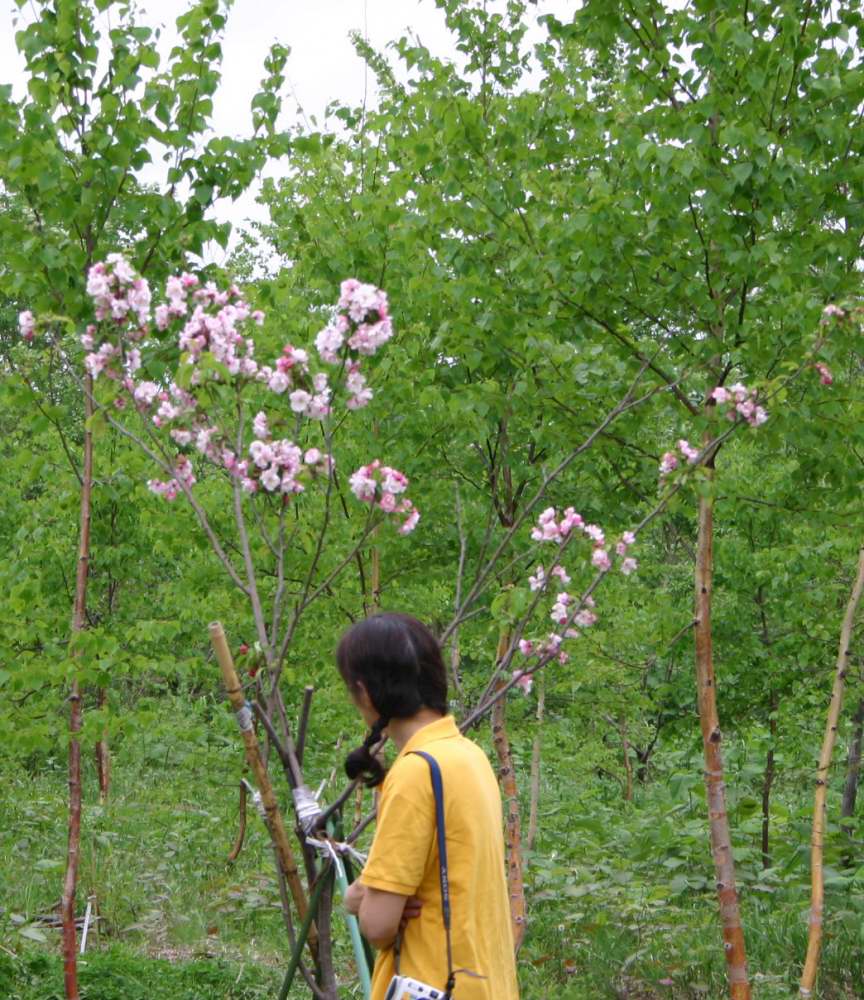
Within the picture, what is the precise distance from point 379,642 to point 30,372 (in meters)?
2.24

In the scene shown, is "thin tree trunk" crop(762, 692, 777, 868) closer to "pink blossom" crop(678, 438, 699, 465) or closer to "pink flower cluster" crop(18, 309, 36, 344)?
"pink blossom" crop(678, 438, 699, 465)

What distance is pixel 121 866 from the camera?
8.62 m

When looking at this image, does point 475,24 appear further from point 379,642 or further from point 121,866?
point 121,866

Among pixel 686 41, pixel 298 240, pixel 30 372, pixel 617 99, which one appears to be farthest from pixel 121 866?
pixel 686 41

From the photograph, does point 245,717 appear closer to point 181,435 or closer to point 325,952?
point 325,952

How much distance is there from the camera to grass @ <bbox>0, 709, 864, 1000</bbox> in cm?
573

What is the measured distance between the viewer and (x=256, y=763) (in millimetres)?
2480

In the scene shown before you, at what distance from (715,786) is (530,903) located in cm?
362

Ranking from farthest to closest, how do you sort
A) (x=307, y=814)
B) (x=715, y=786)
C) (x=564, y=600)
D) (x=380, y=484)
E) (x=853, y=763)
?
(x=853, y=763)
(x=715, y=786)
(x=564, y=600)
(x=380, y=484)
(x=307, y=814)

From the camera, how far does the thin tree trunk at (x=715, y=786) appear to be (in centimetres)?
427

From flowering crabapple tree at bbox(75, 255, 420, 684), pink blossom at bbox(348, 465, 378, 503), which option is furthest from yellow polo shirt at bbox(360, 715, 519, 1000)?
pink blossom at bbox(348, 465, 378, 503)

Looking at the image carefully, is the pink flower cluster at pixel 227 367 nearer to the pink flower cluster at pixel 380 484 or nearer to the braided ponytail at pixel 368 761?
the pink flower cluster at pixel 380 484

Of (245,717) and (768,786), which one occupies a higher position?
(768,786)

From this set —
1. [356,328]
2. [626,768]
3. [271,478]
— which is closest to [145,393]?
[271,478]
